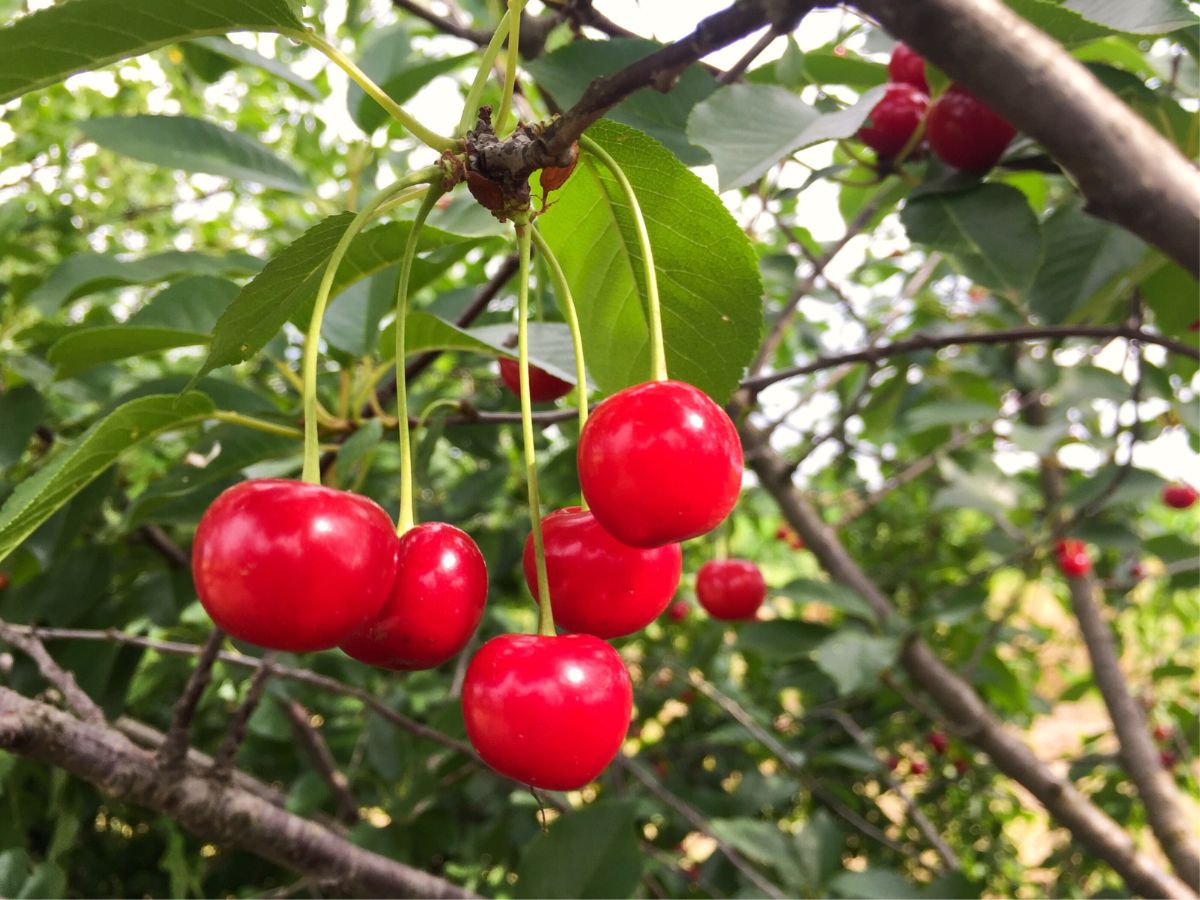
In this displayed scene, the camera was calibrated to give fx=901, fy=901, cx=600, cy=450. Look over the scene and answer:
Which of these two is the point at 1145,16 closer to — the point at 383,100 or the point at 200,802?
the point at 383,100

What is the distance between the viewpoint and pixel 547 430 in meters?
1.99

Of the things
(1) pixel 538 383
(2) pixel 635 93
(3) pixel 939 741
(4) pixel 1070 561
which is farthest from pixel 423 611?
(3) pixel 939 741

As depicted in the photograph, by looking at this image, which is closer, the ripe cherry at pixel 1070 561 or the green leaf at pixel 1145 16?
the green leaf at pixel 1145 16

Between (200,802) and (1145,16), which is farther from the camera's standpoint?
(200,802)

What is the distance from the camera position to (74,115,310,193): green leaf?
1.51 meters

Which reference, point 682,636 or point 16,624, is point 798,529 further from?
point 16,624

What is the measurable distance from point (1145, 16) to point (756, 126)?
388mm

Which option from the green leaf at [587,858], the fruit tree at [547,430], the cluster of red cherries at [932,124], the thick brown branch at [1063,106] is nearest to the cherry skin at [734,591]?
the fruit tree at [547,430]

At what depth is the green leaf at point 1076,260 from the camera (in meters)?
1.25

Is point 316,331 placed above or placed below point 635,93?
below

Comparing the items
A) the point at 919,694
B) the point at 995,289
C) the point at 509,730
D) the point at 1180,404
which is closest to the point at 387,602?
the point at 509,730

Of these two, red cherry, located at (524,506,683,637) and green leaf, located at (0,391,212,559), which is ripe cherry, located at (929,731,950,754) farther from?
green leaf, located at (0,391,212,559)

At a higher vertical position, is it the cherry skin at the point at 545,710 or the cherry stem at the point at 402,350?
the cherry stem at the point at 402,350

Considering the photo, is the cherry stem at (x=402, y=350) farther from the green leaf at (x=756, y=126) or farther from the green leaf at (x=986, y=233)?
the green leaf at (x=986, y=233)
